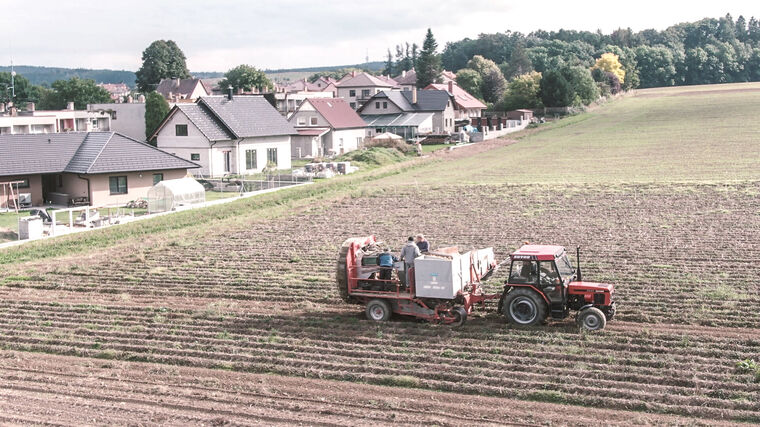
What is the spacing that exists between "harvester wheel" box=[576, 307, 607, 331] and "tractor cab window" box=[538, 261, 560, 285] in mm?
826

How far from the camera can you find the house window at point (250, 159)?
5009 cm

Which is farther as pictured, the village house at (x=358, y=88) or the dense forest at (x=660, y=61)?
the dense forest at (x=660, y=61)

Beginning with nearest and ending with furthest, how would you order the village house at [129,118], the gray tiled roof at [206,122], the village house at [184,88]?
the gray tiled roof at [206,122] → the village house at [129,118] → the village house at [184,88]

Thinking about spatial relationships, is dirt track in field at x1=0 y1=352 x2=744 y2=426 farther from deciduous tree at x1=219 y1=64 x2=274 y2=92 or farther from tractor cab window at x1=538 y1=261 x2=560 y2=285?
deciduous tree at x1=219 y1=64 x2=274 y2=92

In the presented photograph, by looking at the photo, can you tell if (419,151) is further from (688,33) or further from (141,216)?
(688,33)

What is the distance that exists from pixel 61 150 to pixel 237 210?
1069 cm

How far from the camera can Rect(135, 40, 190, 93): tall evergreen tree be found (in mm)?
118250

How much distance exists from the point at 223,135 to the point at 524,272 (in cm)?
3555

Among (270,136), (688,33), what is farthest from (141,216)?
(688,33)

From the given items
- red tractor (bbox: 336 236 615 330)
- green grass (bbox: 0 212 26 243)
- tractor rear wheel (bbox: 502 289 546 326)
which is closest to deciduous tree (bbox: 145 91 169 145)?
green grass (bbox: 0 212 26 243)

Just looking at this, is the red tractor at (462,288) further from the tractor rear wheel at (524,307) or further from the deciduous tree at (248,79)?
the deciduous tree at (248,79)

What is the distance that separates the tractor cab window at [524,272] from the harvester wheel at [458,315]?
1.17m

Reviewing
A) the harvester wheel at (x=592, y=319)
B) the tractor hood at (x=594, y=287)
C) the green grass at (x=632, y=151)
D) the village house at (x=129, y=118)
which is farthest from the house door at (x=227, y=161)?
the harvester wheel at (x=592, y=319)

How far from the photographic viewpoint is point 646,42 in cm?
16138
